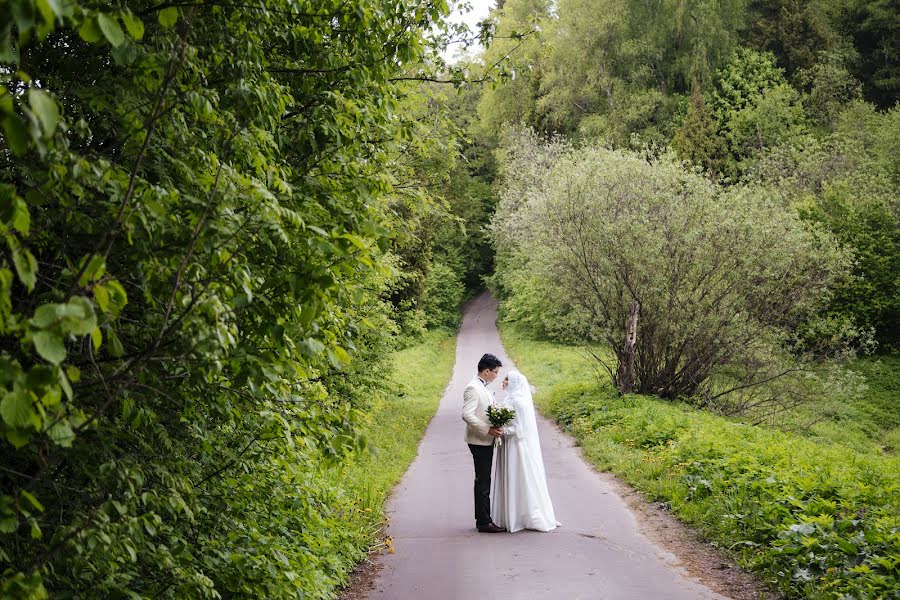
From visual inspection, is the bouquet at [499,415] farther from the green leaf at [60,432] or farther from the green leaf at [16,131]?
the green leaf at [16,131]

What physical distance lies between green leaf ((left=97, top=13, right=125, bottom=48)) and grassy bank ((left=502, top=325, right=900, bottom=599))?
6875 millimetres

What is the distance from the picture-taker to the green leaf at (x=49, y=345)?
229 centimetres

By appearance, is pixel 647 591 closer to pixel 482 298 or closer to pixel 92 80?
pixel 92 80

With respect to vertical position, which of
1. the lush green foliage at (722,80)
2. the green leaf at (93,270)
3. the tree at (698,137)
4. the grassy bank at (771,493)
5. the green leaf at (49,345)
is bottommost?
the grassy bank at (771,493)

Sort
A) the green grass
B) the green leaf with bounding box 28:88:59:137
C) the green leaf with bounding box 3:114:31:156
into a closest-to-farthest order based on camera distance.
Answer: the green leaf with bounding box 28:88:59:137, the green leaf with bounding box 3:114:31:156, the green grass

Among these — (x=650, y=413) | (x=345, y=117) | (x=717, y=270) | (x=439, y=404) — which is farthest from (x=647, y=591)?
(x=439, y=404)

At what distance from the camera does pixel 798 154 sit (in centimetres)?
4034

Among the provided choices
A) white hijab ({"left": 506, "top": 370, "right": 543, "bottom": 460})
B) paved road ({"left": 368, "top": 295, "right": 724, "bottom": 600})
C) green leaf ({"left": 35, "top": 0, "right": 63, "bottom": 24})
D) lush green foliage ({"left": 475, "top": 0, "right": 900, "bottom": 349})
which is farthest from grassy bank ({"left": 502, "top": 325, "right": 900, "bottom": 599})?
lush green foliage ({"left": 475, "top": 0, "right": 900, "bottom": 349})

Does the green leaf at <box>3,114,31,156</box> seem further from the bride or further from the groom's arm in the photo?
the bride

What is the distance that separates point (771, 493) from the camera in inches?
359

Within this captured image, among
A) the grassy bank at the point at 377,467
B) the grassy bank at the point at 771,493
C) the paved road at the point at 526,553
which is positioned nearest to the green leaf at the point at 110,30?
the grassy bank at the point at 377,467

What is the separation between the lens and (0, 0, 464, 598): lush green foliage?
2.88 meters

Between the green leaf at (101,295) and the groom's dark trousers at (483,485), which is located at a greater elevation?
the green leaf at (101,295)

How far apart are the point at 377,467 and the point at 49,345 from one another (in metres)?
11.7
